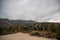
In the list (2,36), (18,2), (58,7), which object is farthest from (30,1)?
(2,36)

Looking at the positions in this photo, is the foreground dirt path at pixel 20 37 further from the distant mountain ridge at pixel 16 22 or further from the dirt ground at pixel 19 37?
the distant mountain ridge at pixel 16 22

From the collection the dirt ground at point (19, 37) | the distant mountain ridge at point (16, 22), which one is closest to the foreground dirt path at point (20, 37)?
the dirt ground at point (19, 37)

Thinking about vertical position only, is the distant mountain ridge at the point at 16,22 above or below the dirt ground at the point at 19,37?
→ above

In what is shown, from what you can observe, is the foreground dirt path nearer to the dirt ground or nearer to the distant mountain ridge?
the dirt ground

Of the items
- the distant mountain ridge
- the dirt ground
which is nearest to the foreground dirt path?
the dirt ground

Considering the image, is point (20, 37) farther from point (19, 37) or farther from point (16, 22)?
point (16, 22)

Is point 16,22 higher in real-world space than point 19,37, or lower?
higher

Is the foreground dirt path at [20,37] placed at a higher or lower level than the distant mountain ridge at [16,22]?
lower

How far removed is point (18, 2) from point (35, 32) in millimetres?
690

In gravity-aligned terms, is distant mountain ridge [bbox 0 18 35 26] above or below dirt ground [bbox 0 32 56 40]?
above

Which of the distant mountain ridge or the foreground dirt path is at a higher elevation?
the distant mountain ridge

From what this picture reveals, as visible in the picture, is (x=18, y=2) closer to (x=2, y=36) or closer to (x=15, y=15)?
(x=15, y=15)

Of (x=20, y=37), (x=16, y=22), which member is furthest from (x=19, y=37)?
(x=16, y=22)

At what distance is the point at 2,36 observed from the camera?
2344mm
